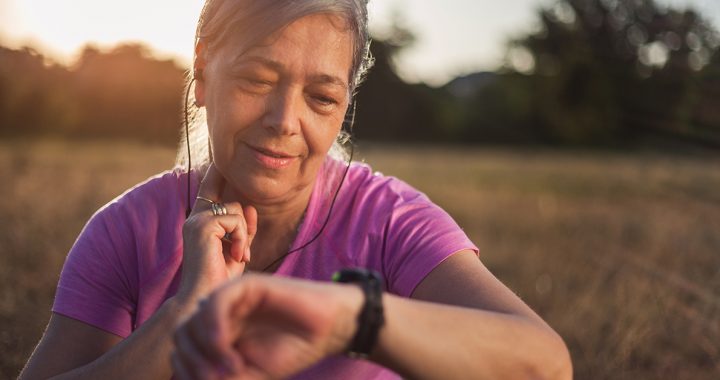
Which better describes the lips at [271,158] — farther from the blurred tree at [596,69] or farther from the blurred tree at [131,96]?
the blurred tree at [131,96]

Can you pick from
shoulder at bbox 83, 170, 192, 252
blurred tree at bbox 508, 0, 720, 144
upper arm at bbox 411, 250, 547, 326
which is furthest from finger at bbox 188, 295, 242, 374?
blurred tree at bbox 508, 0, 720, 144

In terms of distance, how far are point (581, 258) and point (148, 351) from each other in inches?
181

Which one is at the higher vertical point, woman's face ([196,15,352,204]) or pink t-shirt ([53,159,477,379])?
woman's face ([196,15,352,204])

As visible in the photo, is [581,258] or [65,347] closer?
[65,347]

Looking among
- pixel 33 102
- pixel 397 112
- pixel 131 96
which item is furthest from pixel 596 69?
pixel 33 102

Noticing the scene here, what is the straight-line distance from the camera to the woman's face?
5.64 ft

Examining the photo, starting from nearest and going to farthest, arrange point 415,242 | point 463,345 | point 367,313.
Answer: point 367,313
point 463,345
point 415,242

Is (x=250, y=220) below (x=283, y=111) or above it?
below

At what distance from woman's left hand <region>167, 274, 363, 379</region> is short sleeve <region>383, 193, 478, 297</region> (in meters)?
0.64

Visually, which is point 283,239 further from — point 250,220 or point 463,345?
point 463,345

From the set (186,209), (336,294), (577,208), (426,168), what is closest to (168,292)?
(186,209)

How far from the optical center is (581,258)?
220 inches

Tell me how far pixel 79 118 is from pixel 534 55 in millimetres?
28813

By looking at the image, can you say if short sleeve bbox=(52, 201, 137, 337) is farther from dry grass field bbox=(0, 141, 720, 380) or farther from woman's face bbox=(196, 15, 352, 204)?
dry grass field bbox=(0, 141, 720, 380)
